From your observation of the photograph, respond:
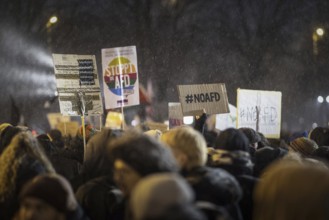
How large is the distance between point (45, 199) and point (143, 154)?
585mm

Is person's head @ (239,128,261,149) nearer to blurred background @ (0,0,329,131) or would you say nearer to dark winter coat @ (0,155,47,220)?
dark winter coat @ (0,155,47,220)

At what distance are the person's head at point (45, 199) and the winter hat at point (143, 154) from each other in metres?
0.35

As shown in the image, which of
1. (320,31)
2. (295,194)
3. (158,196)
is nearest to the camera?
(158,196)

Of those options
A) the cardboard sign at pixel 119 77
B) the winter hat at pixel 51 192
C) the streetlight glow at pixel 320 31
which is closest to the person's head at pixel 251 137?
the cardboard sign at pixel 119 77

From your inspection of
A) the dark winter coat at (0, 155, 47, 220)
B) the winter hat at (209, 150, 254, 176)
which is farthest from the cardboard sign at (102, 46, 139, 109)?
the dark winter coat at (0, 155, 47, 220)

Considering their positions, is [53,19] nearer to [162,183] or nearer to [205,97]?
[205,97]

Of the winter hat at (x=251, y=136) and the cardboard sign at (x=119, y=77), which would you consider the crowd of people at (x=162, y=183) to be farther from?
the cardboard sign at (x=119, y=77)


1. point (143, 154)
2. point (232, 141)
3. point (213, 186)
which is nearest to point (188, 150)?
point (213, 186)

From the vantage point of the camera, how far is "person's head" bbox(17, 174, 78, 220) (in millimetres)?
3227

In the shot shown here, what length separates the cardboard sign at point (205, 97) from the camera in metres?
8.99

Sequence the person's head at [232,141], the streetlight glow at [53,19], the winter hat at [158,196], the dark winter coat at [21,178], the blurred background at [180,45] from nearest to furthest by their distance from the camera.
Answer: the winter hat at [158,196] → the dark winter coat at [21,178] → the person's head at [232,141] → the streetlight glow at [53,19] → the blurred background at [180,45]

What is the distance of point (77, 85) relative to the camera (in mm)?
8234

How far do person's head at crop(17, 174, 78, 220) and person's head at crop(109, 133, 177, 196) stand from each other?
1.07 ft

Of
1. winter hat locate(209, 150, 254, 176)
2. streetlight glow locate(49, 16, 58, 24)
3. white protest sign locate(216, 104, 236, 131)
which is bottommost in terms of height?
white protest sign locate(216, 104, 236, 131)
